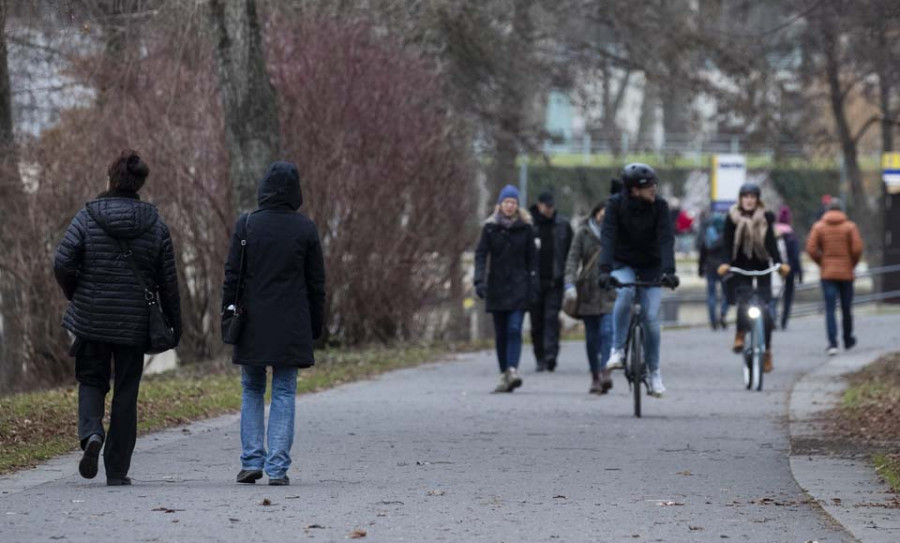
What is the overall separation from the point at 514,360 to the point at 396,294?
A: 21.5 ft

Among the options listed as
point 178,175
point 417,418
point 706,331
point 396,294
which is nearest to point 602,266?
point 417,418

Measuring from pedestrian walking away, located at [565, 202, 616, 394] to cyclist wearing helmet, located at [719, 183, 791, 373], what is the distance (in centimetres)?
114

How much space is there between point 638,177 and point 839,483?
4520mm

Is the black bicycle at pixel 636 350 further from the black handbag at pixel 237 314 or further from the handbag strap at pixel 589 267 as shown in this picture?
the black handbag at pixel 237 314

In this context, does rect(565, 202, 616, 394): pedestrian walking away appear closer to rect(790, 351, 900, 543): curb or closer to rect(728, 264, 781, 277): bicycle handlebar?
rect(728, 264, 781, 277): bicycle handlebar

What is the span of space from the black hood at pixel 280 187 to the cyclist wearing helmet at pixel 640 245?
4813 millimetres

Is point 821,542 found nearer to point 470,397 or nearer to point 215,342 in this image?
point 470,397

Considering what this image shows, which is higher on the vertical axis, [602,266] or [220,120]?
[220,120]

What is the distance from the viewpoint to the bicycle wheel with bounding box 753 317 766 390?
1639 cm

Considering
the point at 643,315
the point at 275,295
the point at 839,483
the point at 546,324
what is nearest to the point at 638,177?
the point at 643,315

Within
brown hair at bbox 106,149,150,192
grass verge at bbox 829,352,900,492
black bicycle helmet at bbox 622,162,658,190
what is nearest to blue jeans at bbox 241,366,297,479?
brown hair at bbox 106,149,150,192

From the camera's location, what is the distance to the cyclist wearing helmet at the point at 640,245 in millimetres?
13773

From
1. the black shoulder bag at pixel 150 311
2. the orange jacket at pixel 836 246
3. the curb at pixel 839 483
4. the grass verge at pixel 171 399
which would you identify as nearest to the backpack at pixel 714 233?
the orange jacket at pixel 836 246

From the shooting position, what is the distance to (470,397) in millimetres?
15625
